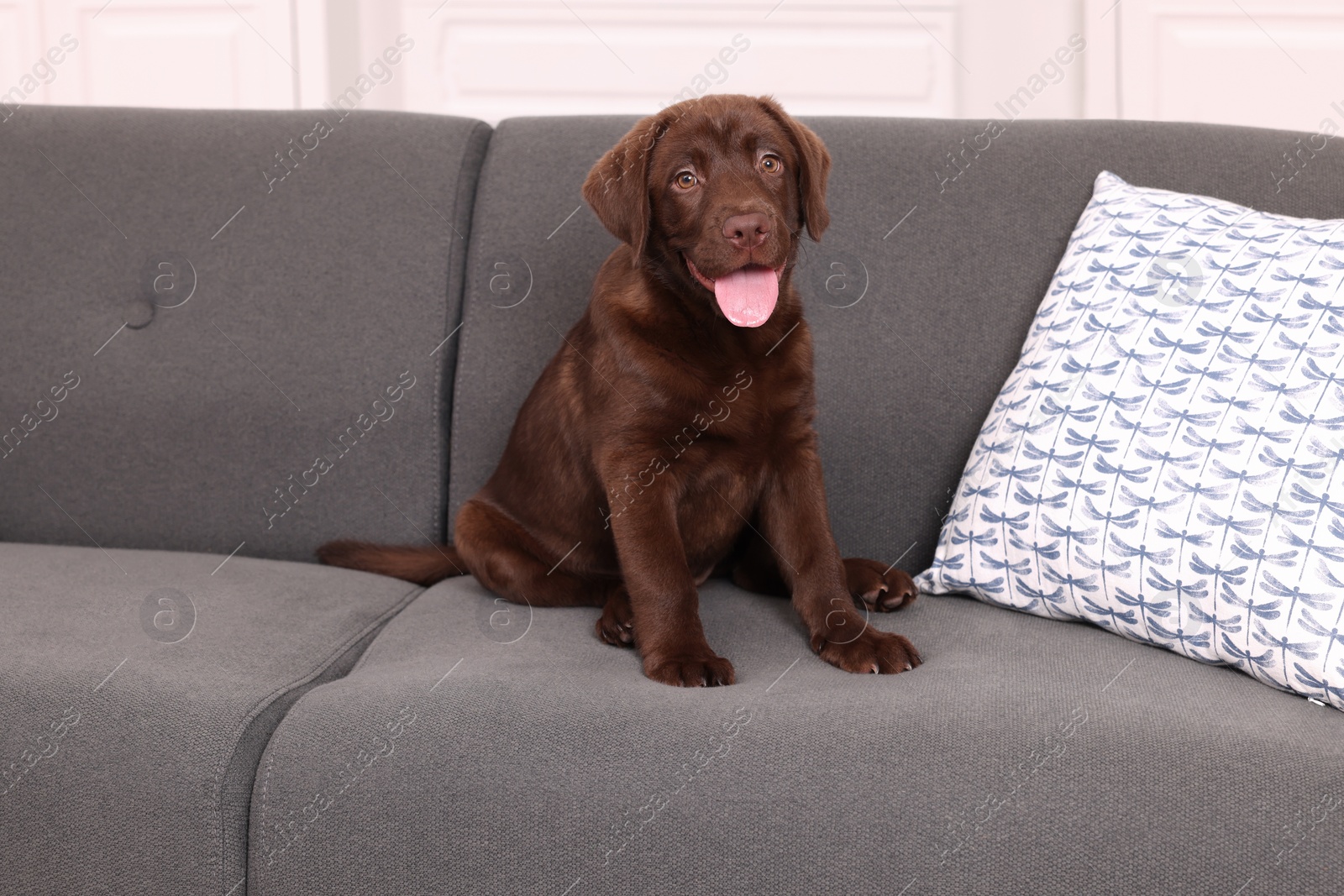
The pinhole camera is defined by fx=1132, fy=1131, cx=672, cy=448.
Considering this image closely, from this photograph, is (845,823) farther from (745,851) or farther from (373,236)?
(373,236)

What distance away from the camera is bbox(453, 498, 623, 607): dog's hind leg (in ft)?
6.20

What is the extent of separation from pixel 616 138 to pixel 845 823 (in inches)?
58.1

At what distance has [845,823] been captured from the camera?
1.21 meters

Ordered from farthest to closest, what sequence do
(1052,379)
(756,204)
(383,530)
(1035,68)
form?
(1035,68) → (383,530) → (1052,379) → (756,204)

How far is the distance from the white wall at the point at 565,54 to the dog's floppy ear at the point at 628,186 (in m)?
1.89

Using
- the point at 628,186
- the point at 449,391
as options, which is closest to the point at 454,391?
the point at 449,391

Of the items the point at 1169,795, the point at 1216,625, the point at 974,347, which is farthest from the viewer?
the point at 974,347

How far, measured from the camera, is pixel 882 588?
1.79 m

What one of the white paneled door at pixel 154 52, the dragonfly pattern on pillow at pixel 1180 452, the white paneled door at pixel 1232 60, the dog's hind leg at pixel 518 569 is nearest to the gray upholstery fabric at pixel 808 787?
the dragonfly pattern on pillow at pixel 1180 452

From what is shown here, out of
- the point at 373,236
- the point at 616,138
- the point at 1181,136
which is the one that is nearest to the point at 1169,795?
the point at 1181,136

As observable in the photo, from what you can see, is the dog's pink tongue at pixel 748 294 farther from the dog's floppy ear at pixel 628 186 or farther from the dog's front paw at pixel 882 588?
the dog's front paw at pixel 882 588

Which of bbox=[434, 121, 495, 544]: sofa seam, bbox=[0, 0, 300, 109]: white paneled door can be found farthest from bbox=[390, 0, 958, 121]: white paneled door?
bbox=[434, 121, 495, 544]: sofa seam

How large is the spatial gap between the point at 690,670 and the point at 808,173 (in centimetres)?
82

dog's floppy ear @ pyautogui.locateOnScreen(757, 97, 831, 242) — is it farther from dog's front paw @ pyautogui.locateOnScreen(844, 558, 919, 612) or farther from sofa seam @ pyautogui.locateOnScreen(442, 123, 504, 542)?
sofa seam @ pyautogui.locateOnScreen(442, 123, 504, 542)
